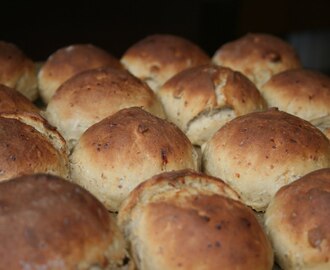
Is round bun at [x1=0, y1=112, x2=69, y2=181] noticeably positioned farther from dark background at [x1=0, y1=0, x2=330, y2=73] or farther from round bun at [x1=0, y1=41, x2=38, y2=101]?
dark background at [x1=0, y1=0, x2=330, y2=73]

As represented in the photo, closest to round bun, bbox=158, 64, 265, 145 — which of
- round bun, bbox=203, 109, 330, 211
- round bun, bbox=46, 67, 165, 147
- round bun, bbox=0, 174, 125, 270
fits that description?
round bun, bbox=46, 67, 165, 147

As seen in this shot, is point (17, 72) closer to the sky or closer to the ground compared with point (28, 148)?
closer to the ground

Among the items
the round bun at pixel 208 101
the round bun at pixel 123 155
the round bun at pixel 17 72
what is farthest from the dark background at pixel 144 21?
the round bun at pixel 123 155

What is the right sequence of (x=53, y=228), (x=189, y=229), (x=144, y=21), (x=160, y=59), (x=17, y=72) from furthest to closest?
1. (x=144, y=21)
2. (x=160, y=59)
3. (x=17, y=72)
4. (x=189, y=229)
5. (x=53, y=228)

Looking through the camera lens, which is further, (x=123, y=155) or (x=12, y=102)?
(x=12, y=102)

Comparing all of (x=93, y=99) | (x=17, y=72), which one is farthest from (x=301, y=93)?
(x=17, y=72)

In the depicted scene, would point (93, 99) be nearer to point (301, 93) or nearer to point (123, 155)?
point (123, 155)

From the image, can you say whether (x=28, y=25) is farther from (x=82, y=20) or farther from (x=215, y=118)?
(x=215, y=118)
